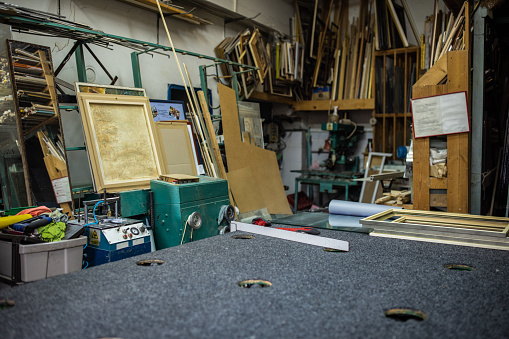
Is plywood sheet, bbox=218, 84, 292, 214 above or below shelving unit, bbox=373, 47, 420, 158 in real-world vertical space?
below

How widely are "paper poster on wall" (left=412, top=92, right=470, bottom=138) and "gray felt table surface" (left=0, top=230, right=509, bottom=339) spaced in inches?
37.5

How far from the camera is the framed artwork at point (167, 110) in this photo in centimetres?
407

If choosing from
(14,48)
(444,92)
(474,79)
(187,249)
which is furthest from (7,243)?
(474,79)

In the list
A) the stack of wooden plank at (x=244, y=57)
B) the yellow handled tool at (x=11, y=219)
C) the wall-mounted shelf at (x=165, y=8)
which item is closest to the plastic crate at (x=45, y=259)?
the yellow handled tool at (x=11, y=219)

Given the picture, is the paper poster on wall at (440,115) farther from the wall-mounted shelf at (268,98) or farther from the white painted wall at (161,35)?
the wall-mounted shelf at (268,98)

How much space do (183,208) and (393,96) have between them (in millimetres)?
4146

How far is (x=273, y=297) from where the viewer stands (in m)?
1.19

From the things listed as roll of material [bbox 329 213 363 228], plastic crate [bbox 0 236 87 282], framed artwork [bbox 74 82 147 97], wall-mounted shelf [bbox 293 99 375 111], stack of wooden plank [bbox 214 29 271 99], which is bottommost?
plastic crate [bbox 0 236 87 282]

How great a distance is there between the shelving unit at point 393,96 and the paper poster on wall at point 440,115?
326 centimetres

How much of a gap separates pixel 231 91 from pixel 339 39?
2.85 m

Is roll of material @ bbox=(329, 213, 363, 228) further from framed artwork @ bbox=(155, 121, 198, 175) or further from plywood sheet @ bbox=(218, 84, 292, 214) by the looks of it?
plywood sheet @ bbox=(218, 84, 292, 214)

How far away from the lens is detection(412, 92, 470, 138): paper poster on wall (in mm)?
2371

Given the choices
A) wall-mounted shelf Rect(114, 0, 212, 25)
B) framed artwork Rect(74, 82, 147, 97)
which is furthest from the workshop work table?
framed artwork Rect(74, 82, 147, 97)

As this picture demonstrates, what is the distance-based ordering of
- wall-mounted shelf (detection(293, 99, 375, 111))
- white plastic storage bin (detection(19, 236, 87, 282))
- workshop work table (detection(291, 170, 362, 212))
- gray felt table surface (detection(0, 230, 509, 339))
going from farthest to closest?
1. wall-mounted shelf (detection(293, 99, 375, 111))
2. workshop work table (detection(291, 170, 362, 212))
3. white plastic storage bin (detection(19, 236, 87, 282))
4. gray felt table surface (detection(0, 230, 509, 339))
